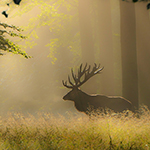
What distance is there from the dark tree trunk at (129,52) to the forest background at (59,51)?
84 centimetres

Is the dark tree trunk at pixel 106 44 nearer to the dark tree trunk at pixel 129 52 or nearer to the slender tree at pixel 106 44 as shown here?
the slender tree at pixel 106 44

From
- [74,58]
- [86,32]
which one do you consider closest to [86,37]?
[86,32]

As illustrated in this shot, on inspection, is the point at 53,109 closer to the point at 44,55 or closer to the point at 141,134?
the point at 44,55

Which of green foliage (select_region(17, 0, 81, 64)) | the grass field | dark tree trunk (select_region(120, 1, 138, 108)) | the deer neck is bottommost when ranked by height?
the grass field

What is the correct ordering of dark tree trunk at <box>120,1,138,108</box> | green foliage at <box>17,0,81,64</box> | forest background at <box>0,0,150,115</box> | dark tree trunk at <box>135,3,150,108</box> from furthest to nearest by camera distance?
green foliage at <box>17,0,81,64</box>, forest background at <box>0,0,150,115</box>, dark tree trunk at <box>135,3,150,108</box>, dark tree trunk at <box>120,1,138,108</box>

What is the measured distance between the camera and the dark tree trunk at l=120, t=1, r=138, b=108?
550 cm

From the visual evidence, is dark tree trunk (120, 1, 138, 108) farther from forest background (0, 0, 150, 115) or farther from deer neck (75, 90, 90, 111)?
deer neck (75, 90, 90, 111)

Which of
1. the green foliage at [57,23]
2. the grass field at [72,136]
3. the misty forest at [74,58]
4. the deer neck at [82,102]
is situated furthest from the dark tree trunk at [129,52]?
the green foliage at [57,23]

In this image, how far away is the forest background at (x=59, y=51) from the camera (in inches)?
311

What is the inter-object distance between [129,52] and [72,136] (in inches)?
146

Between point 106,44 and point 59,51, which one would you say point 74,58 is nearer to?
point 59,51

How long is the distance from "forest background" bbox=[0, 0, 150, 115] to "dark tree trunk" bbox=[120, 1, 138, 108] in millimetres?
844

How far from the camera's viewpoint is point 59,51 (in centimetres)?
883

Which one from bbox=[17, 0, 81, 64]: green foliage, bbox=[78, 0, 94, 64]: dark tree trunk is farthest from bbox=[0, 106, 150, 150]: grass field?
bbox=[17, 0, 81, 64]: green foliage
